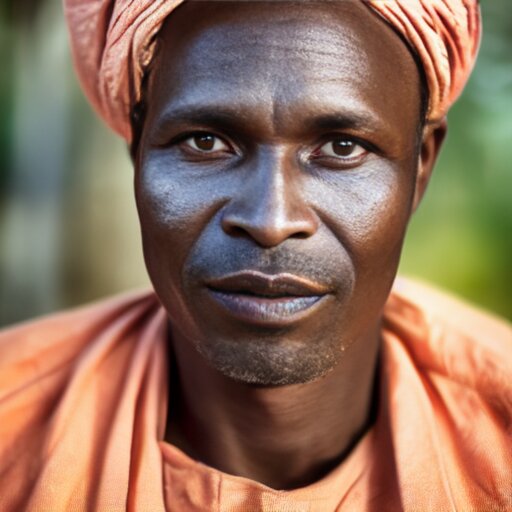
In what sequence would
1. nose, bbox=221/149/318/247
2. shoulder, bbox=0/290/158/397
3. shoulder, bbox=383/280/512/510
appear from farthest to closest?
shoulder, bbox=0/290/158/397 → shoulder, bbox=383/280/512/510 → nose, bbox=221/149/318/247

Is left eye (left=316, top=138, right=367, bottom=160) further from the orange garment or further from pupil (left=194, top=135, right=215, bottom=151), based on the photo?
the orange garment

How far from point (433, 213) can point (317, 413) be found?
10.1ft

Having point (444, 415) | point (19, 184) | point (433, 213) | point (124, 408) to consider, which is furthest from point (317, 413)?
point (19, 184)

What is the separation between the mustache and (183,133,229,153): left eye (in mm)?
245

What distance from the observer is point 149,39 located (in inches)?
74.5

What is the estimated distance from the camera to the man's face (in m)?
1.72

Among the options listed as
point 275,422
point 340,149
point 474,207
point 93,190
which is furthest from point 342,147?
point 93,190

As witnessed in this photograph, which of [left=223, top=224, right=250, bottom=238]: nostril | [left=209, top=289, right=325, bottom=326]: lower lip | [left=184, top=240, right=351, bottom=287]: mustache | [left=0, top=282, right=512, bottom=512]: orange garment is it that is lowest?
[left=0, top=282, right=512, bottom=512]: orange garment

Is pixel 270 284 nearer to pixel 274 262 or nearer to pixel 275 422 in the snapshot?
pixel 274 262

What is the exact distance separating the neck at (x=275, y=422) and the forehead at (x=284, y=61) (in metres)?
0.62

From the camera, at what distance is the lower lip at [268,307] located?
174 centimetres

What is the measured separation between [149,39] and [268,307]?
0.70m

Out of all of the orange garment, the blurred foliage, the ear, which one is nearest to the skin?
the ear

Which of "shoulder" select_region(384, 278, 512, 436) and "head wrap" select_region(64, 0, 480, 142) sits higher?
"head wrap" select_region(64, 0, 480, 142)
